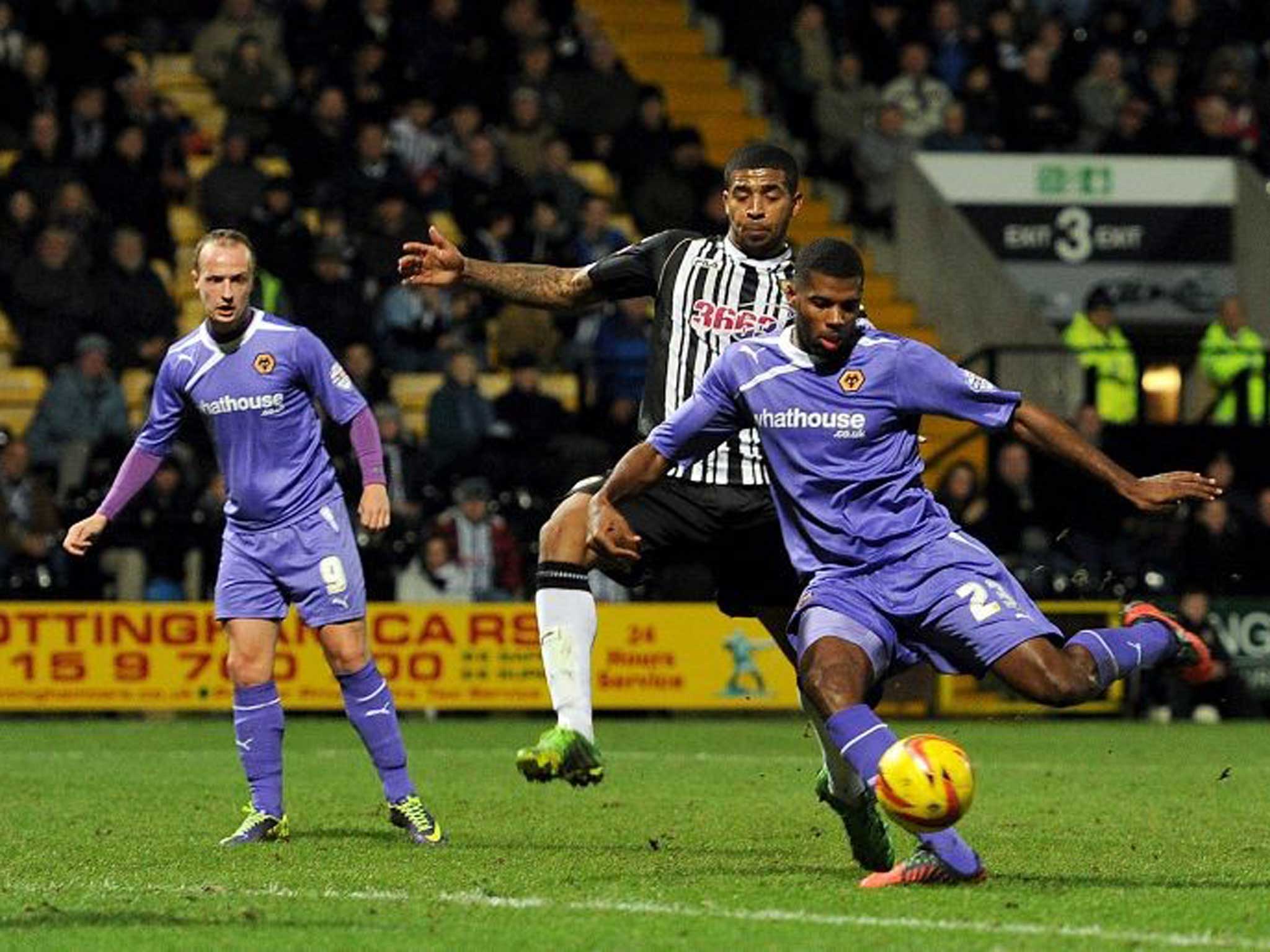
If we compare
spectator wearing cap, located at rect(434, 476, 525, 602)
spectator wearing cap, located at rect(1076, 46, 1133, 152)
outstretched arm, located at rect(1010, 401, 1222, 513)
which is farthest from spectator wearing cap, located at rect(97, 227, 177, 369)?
outstretched arm, located at rect(1010, 401, 1222, 513)

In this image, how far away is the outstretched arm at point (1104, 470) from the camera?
8.38m

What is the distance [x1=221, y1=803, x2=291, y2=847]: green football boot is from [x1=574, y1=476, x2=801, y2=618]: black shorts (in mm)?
1889

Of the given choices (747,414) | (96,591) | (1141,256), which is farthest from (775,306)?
(1141,256)

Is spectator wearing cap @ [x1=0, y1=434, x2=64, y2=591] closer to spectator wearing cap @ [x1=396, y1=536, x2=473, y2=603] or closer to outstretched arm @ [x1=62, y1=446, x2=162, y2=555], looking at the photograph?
spectator wearing cap @ [x1=396, y1=536, x2=473, y2=603]

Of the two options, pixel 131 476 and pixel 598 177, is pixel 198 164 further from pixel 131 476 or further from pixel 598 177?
pixel 131 476

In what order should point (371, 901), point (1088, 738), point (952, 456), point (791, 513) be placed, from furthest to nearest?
point (952, 456)
point (1088, 738)
point (791, 513)
point (371, 901)

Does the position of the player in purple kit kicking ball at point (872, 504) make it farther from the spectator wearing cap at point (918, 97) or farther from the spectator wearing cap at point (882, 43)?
the spectator wearing cap at point (882, 43)

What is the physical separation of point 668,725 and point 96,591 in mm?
4075

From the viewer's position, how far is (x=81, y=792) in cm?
1291

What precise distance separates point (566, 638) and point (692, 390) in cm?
95

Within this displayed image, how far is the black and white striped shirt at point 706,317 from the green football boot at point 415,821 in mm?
1811

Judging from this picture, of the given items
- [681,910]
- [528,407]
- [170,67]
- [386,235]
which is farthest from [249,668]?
[170,67]

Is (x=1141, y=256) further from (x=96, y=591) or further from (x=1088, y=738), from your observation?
(x=96, y=591)

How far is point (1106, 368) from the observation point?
21.8 meters
